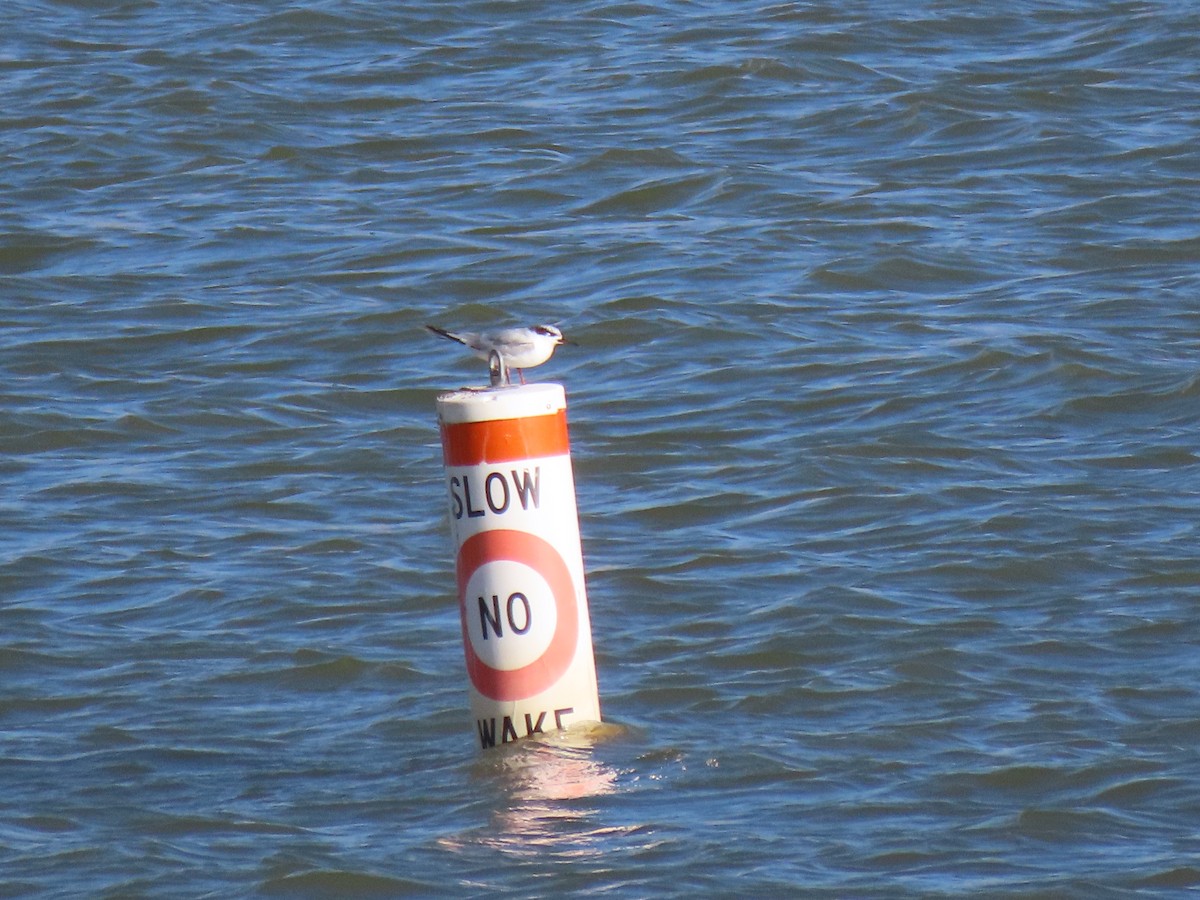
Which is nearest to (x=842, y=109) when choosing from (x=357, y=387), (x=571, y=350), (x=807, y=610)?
(x=571, y=350)

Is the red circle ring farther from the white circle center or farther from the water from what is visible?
the water

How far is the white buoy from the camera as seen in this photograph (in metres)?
4.53

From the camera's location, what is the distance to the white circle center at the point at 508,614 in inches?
182

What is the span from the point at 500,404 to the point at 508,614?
483 millimetres

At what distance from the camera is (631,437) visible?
303 inches

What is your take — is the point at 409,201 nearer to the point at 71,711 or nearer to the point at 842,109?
the point at 842,109

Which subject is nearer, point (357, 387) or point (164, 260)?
point (357, 387)

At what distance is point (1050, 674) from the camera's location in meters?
5.38

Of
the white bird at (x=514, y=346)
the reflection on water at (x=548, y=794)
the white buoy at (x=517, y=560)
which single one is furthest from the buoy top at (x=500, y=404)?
the reflection on water at (x=548, y=794)

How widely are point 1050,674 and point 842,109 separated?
7116 millimetres

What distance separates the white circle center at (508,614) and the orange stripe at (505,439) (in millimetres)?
243

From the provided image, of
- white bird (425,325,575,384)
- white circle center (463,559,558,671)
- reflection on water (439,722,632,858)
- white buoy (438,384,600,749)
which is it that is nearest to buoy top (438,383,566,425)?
white buoy (438,384,600,749)

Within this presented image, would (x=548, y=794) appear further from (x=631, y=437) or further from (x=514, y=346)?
(x=631, y=437)

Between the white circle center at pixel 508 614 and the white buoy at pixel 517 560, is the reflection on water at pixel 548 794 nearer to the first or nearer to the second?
the white buoy at pixel 517 560
